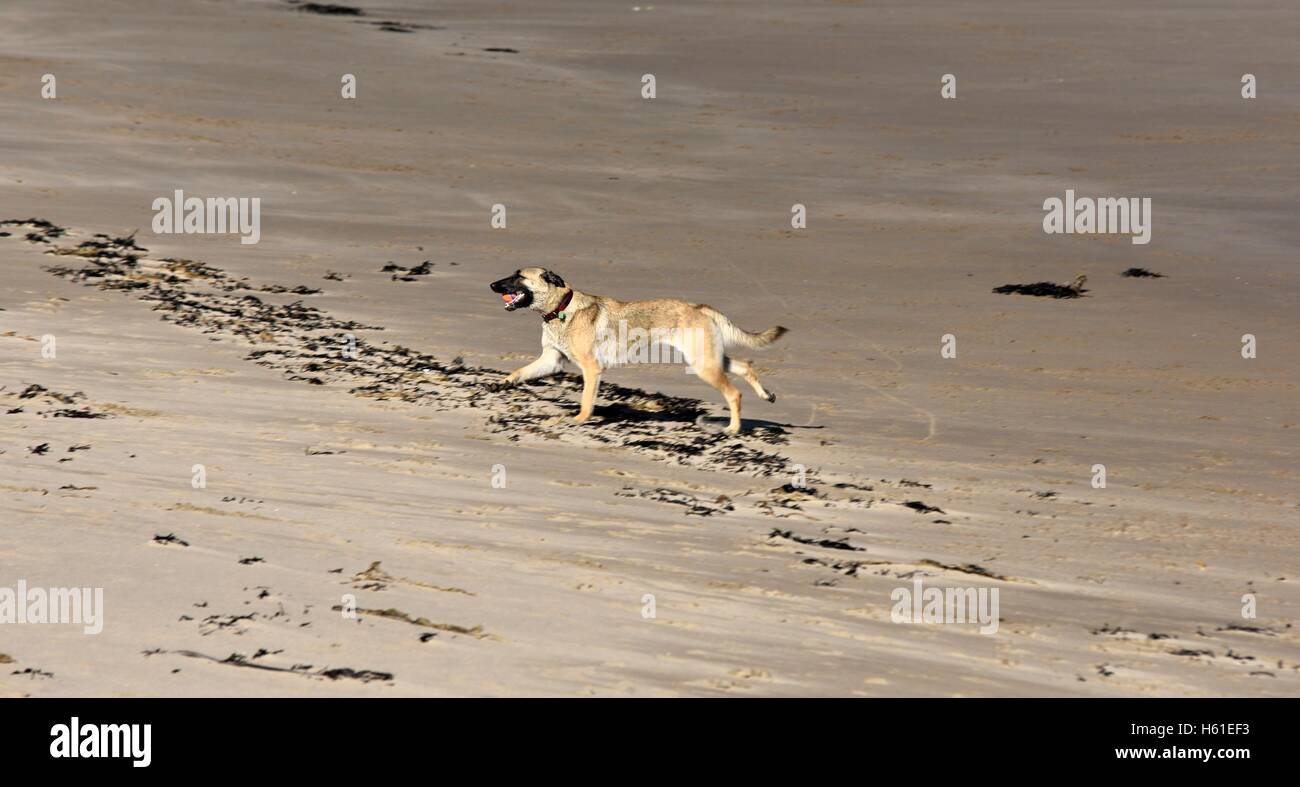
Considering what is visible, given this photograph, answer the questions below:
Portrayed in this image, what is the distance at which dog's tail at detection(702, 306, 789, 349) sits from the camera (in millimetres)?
10531

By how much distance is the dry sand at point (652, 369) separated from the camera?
257 inches

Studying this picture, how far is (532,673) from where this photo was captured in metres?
5.95

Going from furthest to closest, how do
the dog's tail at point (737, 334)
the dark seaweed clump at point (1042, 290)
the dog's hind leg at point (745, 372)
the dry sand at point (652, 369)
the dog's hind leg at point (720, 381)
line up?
1. the dark seaweed clump at point (1042, 290)
2. the dog's hind leg at point (745, 372)
3. the dog's tail at point (737, 334)
4. the dog's hind leg at point (720, 381)
5. the dry sand at point (652, 369)

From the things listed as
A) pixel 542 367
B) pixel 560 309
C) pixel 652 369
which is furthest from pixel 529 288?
pixel 652 369

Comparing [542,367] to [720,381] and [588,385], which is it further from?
[720,381]

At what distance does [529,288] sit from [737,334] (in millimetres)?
1490

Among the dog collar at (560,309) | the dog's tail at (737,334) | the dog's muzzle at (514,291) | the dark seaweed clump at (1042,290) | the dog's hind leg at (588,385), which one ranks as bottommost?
the dog's hind leg at (588,385)

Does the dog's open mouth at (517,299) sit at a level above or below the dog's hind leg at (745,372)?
above

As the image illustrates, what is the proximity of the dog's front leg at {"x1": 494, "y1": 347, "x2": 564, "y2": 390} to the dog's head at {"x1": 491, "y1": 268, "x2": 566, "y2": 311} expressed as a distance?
1.15ft

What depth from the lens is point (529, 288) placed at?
10586mm

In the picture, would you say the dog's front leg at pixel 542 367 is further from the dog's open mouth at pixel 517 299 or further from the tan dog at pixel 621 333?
the dog's open mouth at pixel 517 299

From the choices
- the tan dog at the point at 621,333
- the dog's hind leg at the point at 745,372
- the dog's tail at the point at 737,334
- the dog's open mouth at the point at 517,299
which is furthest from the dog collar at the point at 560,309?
the dog's hind leg at the point at 745,372

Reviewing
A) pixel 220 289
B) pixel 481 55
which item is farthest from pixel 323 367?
pixel 481 55

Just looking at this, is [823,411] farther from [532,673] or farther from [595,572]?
[532,673]
